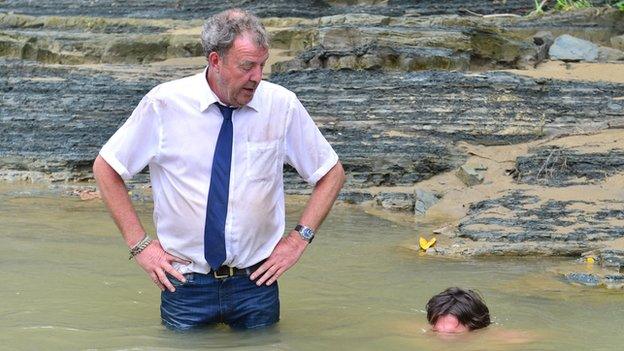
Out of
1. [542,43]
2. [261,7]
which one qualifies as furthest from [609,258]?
[261,7]

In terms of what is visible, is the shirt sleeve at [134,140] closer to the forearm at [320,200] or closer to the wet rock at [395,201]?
the forearm at [320,200]

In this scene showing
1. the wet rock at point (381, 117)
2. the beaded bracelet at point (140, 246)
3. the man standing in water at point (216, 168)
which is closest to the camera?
the man standing in water at point (216, 168)

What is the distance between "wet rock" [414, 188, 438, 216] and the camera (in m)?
9.70

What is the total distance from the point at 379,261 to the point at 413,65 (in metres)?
4.62

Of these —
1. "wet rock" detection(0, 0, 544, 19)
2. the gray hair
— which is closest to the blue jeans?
the gray hair

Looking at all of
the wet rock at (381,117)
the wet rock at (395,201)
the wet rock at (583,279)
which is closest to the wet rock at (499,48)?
the wet rock at (381,117)

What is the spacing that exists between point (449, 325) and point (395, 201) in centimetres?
481

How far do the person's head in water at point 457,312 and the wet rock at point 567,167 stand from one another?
4180mm

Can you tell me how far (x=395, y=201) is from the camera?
10.1m

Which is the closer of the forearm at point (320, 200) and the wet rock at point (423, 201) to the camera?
the forearm at point (320, 200)

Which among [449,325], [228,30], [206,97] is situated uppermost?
[228,30]

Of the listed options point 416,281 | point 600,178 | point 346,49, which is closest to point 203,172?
point 416,281

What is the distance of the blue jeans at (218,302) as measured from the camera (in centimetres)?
461

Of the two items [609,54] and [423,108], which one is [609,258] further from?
[609,54]
